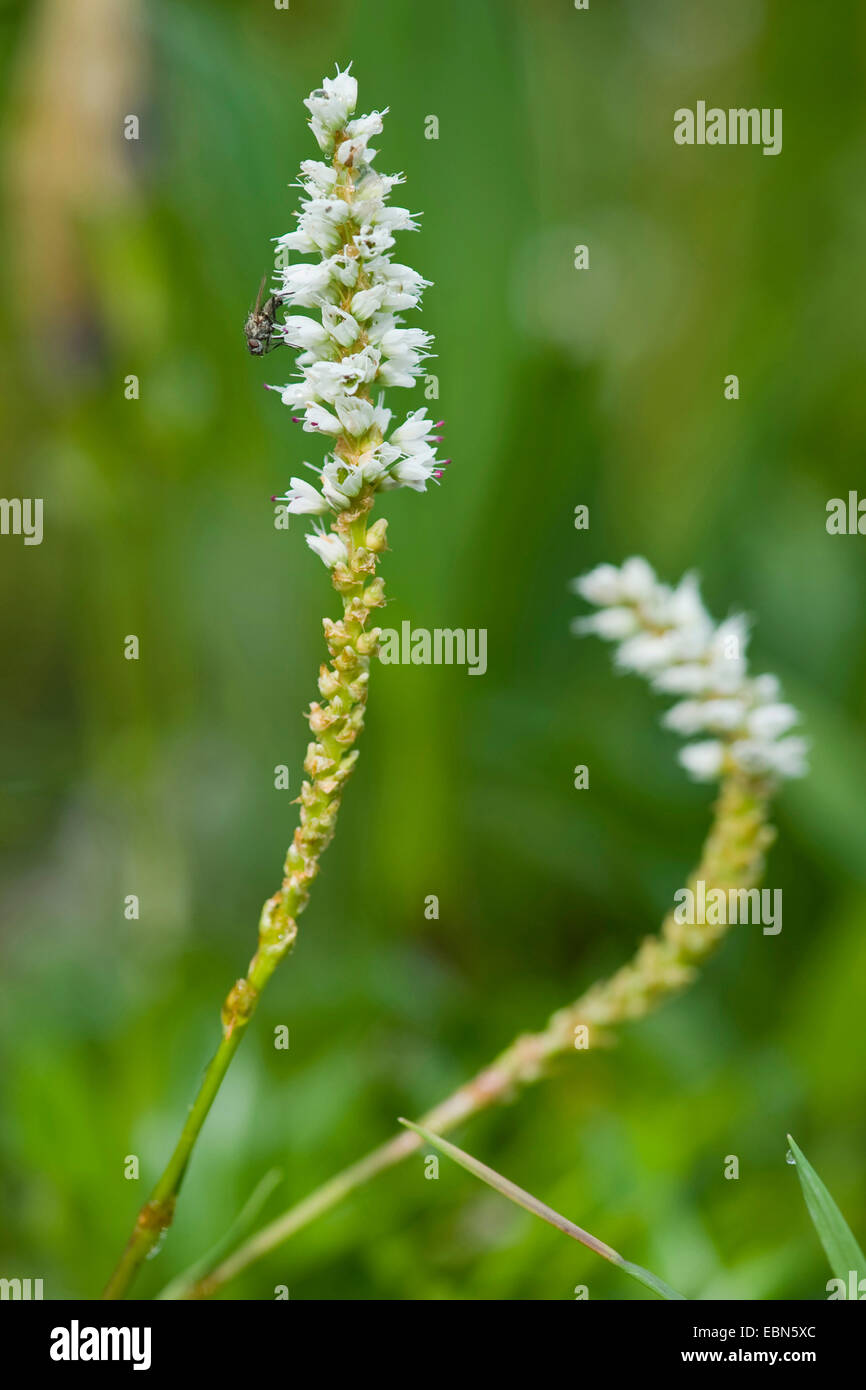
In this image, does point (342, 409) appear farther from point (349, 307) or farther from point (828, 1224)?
point (828, 1224)

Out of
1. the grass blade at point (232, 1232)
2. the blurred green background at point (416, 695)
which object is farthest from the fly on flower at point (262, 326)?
the blurred green background at point (416, 695)

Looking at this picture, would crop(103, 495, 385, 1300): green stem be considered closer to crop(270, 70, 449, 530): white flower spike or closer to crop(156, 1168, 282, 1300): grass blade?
crop(270, 70, 449, 530): white flower spike

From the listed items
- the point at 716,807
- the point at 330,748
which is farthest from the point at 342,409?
the point at 716,807

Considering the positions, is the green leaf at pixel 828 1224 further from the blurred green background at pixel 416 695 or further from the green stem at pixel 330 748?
the blurred green background at pixel 416 695

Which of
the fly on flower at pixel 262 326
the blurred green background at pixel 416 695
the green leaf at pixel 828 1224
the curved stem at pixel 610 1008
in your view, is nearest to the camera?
the green leaf at pixel 828 1224

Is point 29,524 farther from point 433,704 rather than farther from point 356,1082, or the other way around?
point 356,1082

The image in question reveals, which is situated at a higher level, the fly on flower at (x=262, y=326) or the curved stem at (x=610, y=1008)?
the fly on flower at (x=262, y=326)
